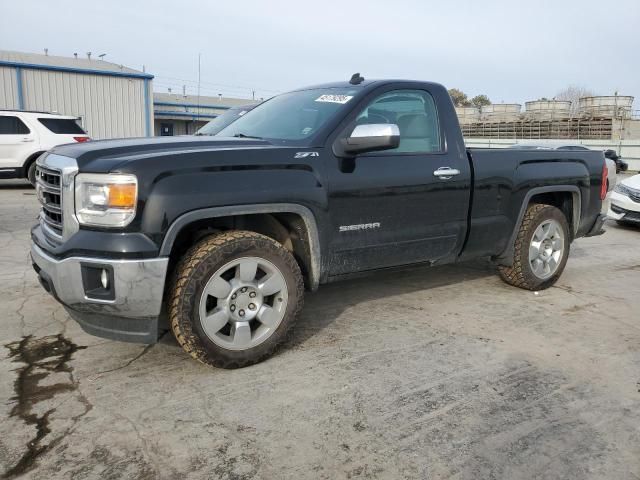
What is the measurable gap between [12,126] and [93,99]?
13980 mm

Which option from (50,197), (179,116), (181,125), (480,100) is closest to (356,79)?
(50,197)

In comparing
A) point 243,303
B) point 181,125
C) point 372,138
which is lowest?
point 243,303

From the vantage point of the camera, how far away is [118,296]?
291 centimetres

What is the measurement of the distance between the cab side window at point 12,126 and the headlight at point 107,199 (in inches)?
440

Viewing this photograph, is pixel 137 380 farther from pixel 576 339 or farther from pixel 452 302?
pixel 576 339

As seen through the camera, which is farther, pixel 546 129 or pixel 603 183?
pixel 546 129

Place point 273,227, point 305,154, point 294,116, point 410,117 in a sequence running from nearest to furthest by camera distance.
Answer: point 305,154
point 273,227
point 294,116
point 410,117

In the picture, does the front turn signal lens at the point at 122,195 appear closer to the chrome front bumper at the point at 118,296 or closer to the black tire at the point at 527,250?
the chrome front bumper at the point at 118,296

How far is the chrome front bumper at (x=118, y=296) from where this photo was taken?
2883mm

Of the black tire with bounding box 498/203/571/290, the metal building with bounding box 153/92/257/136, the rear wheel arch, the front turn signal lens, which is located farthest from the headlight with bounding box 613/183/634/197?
the metal building with bounding box 153/92/257/136

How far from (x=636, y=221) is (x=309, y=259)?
804 centimetres

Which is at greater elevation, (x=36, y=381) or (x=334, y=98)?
(x=334, y=98)

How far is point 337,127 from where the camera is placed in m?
3.68

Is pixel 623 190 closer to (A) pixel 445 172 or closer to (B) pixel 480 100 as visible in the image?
(A) pixel 445 172
